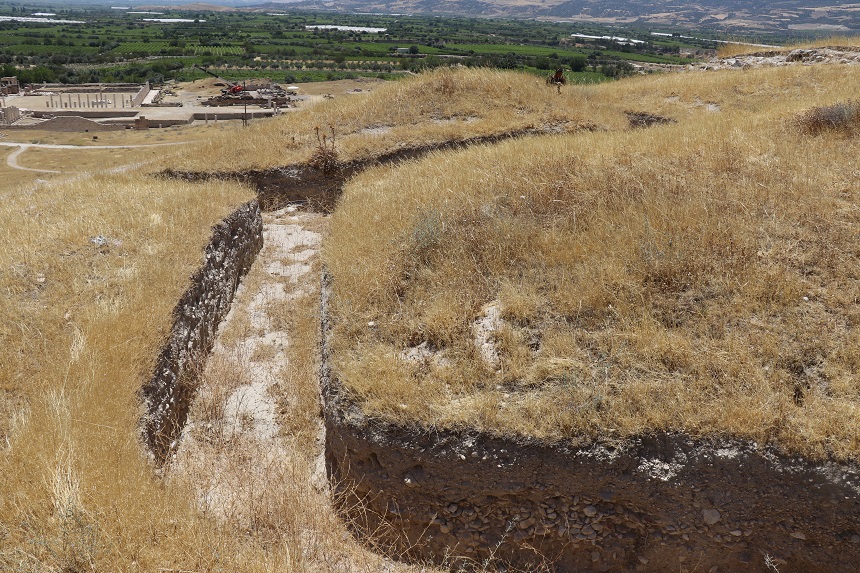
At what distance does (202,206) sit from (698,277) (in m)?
6.70

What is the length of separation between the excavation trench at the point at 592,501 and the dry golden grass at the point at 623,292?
146 mm

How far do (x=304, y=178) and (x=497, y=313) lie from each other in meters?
7.40

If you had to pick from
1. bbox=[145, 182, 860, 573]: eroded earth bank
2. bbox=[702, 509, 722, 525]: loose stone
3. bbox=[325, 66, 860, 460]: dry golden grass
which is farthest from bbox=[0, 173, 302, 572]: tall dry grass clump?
bbox=[702, 509, 722, 525]: loose stone

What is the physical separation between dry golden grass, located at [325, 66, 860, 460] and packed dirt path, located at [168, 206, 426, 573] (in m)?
0.91

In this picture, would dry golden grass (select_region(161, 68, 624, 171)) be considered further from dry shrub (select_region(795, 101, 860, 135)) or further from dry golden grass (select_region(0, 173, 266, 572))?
dry shrub (select_region(795, 101, 860, 135))

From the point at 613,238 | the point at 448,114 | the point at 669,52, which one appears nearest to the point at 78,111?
the point at 448,114

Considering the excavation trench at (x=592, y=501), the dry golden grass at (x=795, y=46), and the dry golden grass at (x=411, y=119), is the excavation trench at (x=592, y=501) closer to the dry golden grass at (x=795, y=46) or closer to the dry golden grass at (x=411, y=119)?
the dry golden grass at (x=411, y=119)

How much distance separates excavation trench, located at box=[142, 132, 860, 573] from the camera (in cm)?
356

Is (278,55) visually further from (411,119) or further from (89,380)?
(89,380)

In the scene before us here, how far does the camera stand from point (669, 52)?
305ft

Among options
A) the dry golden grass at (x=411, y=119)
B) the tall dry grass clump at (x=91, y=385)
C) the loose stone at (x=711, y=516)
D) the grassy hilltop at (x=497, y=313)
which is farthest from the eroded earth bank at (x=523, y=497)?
the dry golden grass at (x=411, y=119)

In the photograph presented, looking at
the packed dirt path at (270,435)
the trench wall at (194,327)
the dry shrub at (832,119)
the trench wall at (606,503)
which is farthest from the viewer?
the dry shrub at (832,119)

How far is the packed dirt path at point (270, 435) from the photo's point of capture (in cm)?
409

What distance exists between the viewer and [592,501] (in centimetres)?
378
